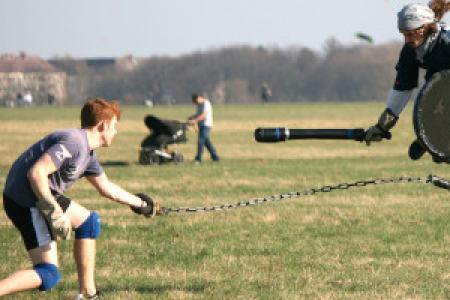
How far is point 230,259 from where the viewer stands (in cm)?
855

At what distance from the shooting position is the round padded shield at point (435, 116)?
19.6 feet

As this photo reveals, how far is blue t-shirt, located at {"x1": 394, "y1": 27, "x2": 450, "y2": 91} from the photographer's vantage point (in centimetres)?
612

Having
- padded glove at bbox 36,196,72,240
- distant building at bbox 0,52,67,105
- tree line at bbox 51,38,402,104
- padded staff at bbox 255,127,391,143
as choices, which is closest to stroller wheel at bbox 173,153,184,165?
padded staff at bbox 255,127,391,143

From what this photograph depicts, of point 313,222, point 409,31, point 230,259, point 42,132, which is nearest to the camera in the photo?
point 409,31

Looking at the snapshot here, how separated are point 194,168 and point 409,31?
45.7 feet

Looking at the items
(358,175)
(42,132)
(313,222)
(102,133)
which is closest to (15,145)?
(42,132)

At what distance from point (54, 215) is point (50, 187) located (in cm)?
40

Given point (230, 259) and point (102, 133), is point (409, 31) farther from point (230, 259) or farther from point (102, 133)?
point (230, 259)

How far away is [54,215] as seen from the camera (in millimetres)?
5836

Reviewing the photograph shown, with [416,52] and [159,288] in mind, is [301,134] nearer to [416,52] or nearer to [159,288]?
[416,52]

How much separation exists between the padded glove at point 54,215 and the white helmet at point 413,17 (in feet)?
8.51

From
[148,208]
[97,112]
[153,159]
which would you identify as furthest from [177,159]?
[97,112]

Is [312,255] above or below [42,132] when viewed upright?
above

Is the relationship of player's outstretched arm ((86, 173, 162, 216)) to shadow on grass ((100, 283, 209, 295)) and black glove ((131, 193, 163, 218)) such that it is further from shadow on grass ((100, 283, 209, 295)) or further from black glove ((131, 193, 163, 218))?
shadow on grass ((100, 283, 209, 295))
